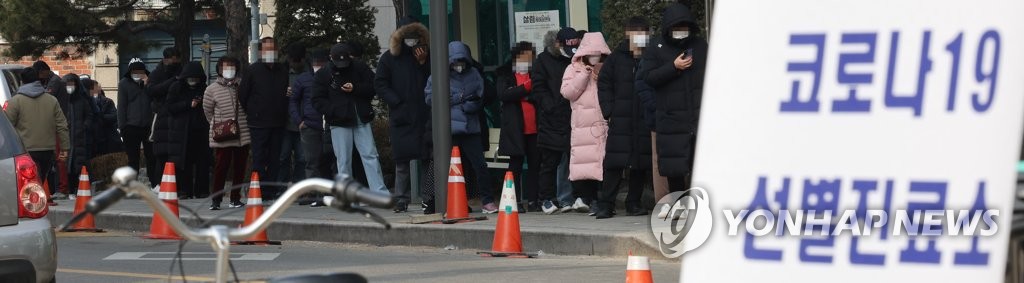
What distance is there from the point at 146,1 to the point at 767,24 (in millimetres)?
33230

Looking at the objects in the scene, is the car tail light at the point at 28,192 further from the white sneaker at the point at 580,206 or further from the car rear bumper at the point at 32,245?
the white sneaker at the point at 580,206

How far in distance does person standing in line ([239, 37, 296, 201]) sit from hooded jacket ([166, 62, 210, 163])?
1.61 m

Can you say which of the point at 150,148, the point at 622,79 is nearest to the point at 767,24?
the point at 622,79

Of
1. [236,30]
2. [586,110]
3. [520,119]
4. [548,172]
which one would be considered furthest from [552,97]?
[236,30]

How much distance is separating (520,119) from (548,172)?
0.54 m

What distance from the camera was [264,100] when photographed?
1653 centimetres

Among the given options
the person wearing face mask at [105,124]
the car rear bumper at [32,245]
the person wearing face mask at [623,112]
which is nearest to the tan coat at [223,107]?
the person wearing face mask at [623,112]

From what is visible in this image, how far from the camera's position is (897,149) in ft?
9.94

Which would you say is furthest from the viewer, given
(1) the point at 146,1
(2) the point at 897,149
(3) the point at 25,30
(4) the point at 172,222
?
(1) the point at 146,1

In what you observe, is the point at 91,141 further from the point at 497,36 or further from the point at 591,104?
the point at 591,104

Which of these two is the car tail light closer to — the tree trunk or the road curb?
the road curb

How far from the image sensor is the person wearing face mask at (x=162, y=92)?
18.5 metres

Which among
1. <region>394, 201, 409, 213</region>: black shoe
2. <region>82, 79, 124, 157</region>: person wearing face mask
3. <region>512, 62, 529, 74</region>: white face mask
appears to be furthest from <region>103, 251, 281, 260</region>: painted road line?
<region>82, 79, 124, 157</region>: person wearing face mask

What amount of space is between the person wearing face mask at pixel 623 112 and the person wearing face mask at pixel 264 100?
A: 4.19 meters
